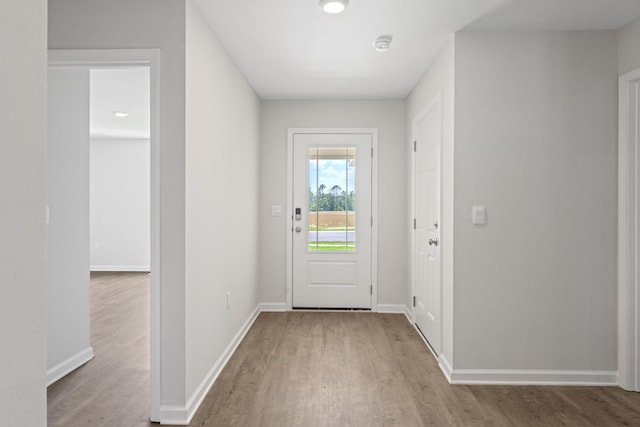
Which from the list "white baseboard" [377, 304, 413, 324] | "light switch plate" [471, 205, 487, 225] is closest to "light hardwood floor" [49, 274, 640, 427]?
"white baseboard" [377, 304, 413, 324]

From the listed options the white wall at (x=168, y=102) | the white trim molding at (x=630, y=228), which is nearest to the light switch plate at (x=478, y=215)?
the white trim molding at (x=630, y=228)

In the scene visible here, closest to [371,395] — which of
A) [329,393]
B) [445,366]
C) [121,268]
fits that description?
[329,393]

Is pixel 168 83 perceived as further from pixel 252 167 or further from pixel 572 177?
pixel 572 177

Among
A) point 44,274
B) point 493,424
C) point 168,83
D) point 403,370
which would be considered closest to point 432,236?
point 403,370

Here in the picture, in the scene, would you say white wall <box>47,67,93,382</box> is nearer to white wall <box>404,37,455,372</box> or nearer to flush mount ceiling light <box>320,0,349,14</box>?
flush mount ceiling light <box>320,0,349,14</box>

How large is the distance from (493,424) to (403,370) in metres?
0.86

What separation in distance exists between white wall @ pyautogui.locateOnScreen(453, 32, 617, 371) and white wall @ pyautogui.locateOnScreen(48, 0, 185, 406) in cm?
183

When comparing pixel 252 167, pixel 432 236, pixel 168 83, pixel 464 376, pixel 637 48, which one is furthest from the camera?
pixel 252 167

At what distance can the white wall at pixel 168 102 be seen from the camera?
237cm

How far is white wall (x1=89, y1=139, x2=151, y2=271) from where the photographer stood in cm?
779

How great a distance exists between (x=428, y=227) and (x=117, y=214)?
6174 millimetres

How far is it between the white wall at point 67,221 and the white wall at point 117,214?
15.4 feet

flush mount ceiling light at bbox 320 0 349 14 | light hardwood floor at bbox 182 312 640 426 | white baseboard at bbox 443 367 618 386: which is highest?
flush mount ceiling light at bbox 320 0 349 14

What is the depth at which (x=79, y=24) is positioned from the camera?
2395 millimetres
